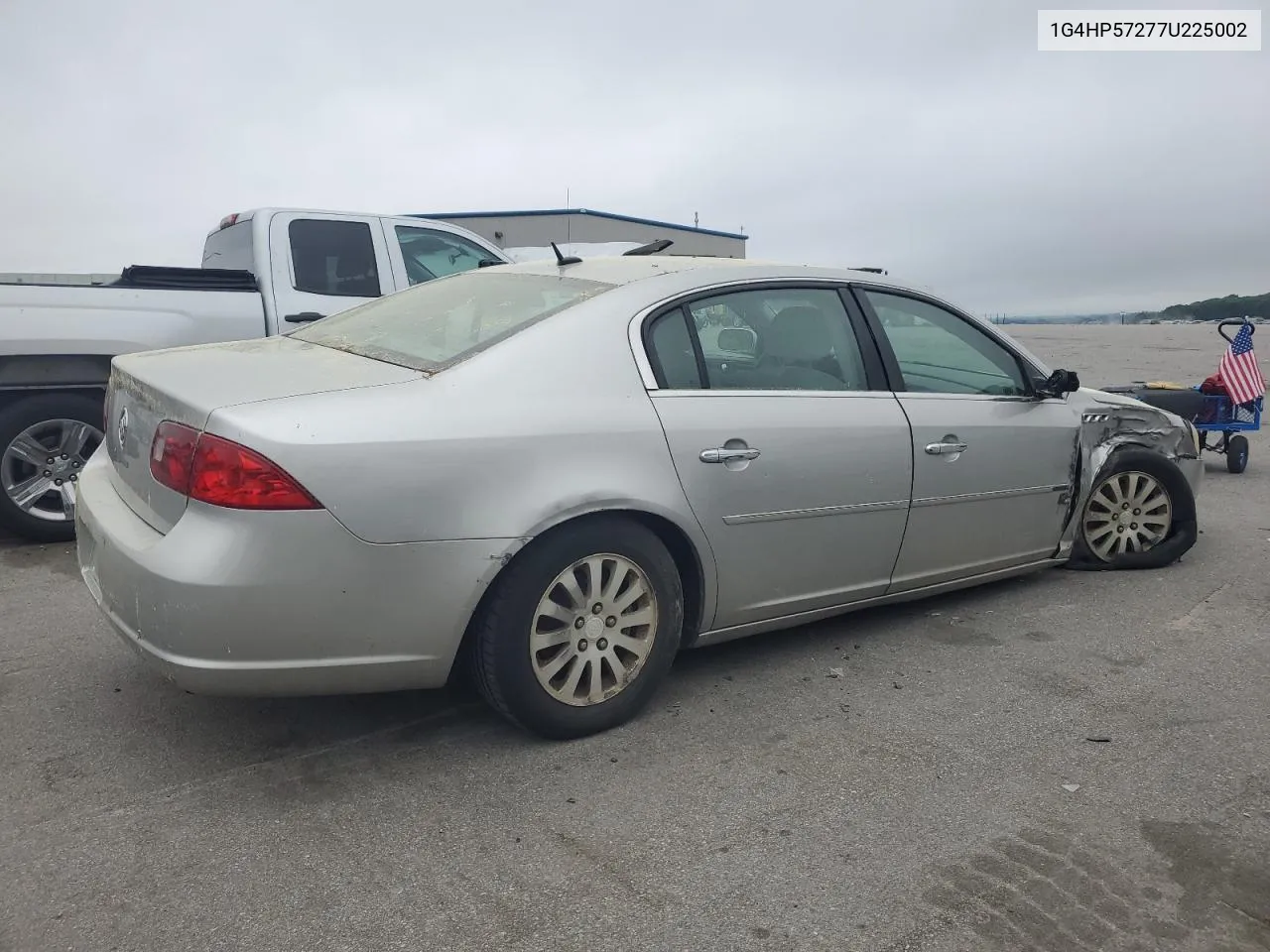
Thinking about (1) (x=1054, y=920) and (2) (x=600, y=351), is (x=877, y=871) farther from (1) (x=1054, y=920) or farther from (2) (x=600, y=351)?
(2) (x=600, y=351)

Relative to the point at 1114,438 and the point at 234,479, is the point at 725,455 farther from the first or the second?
the point at 1114,438

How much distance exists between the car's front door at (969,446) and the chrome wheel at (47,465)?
4231 millimetres

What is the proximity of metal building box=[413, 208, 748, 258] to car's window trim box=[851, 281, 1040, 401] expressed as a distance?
12407mm

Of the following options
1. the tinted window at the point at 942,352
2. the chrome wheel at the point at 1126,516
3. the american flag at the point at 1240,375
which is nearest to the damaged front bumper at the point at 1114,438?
the chrome wheel at the point at 1126,516

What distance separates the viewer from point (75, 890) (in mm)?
2420

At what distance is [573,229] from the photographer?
672 inches

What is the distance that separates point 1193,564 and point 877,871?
12.2ft

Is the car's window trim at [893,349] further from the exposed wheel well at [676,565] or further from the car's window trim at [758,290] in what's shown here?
the exposed wheel well at [676,565]

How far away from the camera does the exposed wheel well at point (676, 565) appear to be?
10.1 feet

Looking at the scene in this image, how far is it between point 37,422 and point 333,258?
2181 mm

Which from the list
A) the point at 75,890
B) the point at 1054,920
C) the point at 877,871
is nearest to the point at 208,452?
the point at 75,890

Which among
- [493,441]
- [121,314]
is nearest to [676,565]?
[493,441]

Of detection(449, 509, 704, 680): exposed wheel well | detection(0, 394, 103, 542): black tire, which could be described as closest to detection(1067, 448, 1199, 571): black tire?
detection(449, 509, 704, 680): exposed wheel well

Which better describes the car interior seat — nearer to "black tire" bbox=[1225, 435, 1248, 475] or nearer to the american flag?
the american flag
